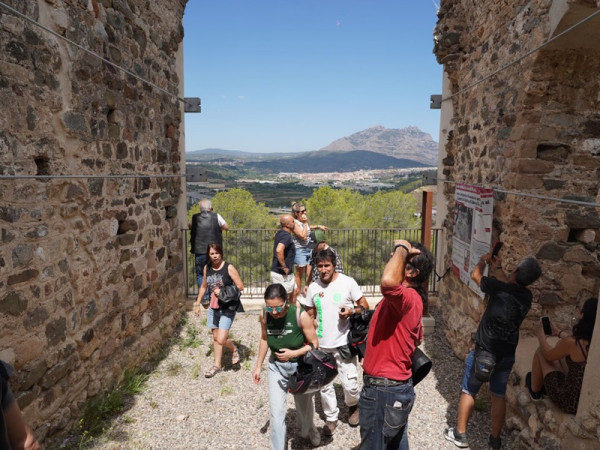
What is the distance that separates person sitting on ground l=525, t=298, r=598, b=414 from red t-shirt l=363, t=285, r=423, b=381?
3.96ft

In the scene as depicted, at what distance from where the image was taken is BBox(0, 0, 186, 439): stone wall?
3.03 m

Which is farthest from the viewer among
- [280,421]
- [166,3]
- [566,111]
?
[166,3]

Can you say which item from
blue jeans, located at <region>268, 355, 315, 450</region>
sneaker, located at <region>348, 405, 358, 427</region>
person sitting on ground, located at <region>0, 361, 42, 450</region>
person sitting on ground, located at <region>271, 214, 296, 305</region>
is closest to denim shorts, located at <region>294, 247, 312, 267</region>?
person sitting on ground, located at <region>271, 214, 296, 305</region>

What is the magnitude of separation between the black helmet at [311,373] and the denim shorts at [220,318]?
6.05 feet

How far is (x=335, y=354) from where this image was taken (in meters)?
3.85

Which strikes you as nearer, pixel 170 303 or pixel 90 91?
pixel 90 91

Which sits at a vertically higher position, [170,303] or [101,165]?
[101,165]

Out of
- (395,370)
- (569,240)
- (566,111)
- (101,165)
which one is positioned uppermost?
(566,111)

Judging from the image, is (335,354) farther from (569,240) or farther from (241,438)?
(569,240)

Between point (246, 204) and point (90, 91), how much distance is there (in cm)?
1245

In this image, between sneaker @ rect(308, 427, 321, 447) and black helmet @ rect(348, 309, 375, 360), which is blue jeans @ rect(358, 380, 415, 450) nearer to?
black helmet @ rect(348, 309, 375, 360)

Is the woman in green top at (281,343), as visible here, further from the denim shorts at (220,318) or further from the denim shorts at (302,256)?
the denim shorts at (302,256)

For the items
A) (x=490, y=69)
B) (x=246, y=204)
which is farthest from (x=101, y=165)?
(x=246, y=204)

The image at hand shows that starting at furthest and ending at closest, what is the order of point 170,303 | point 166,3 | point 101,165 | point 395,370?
point 170,303 → point 166,3 → point 101,165 → point 395,370
